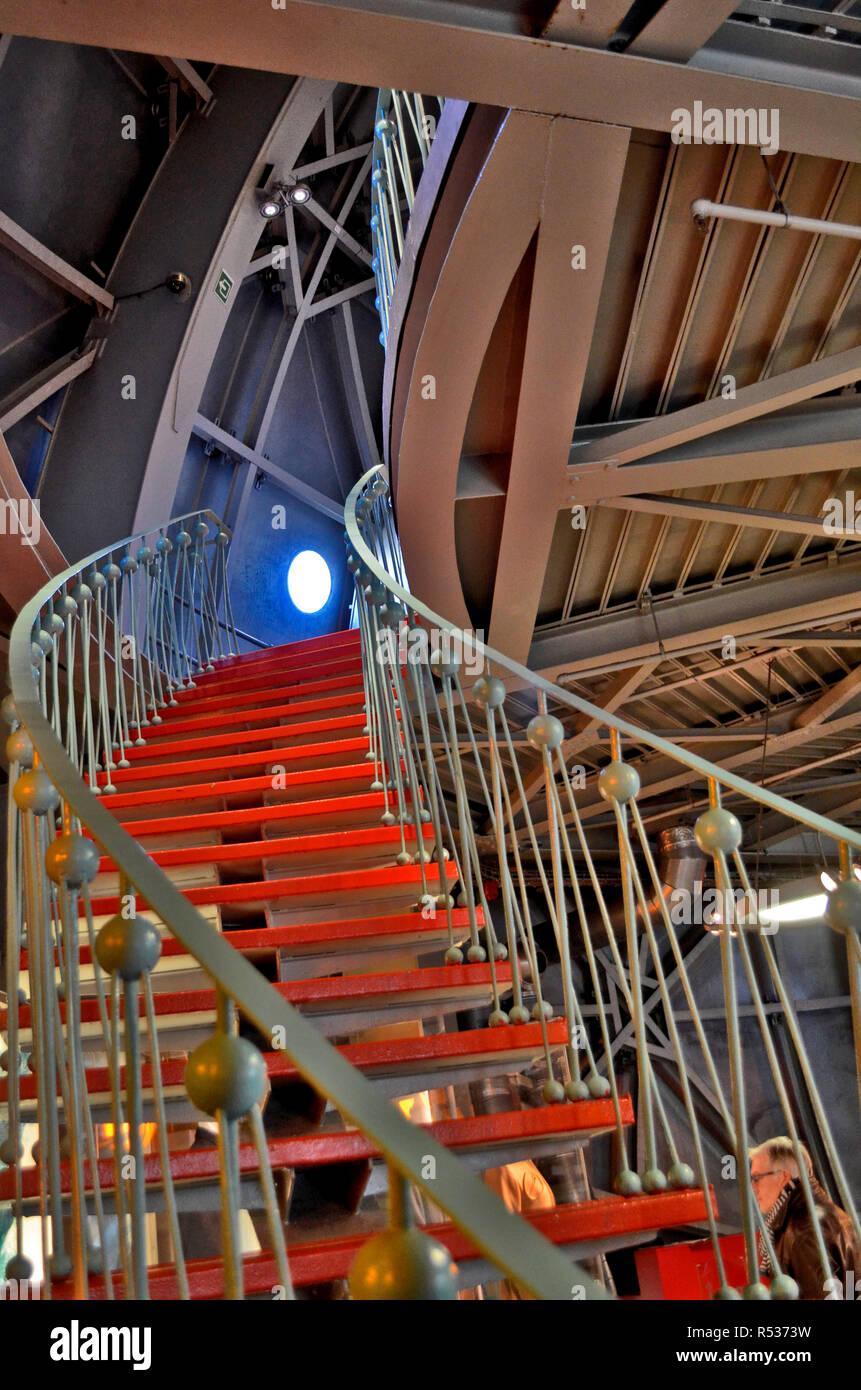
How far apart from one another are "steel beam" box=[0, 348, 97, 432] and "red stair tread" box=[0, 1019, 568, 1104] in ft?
22.1

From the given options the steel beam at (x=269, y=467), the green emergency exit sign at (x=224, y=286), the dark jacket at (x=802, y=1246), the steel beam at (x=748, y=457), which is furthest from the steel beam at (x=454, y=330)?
the dark jacket at (x=802, y=1246)

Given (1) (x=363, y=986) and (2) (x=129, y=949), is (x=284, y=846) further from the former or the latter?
(2) (x=129, y=949)

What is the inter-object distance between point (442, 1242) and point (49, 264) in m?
8.30

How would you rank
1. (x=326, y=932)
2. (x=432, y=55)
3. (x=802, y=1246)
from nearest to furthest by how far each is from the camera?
(x=432, y=55) → (x=326, y=932) → (x=802, y=1246)

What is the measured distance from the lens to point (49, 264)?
8.49 m

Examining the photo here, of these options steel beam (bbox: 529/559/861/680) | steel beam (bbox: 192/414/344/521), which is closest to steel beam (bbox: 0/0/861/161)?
steel beam (bbox: 529/559/861/680)

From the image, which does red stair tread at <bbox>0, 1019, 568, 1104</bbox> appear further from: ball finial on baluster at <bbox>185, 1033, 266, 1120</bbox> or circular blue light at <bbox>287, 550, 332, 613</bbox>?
circular blue light at <bbox>287, 550, 332, 613</bbox>

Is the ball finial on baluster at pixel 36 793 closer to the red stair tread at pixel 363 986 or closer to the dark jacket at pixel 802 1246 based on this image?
the red stair tread at pixel 363 986

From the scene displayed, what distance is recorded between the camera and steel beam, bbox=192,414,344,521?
11312 mm

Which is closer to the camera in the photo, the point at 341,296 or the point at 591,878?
the point at 591,878

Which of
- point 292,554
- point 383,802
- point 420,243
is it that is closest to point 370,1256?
point 383,802

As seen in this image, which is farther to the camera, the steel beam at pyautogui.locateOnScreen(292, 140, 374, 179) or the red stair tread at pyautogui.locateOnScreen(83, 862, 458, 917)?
the steel beam at pyautogui.locateOnScreen(292, 140, 374, 179)

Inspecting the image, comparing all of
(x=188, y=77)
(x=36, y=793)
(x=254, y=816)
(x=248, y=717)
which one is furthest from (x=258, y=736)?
(x=188, y=77)

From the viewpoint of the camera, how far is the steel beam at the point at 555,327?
3945 millimetres
